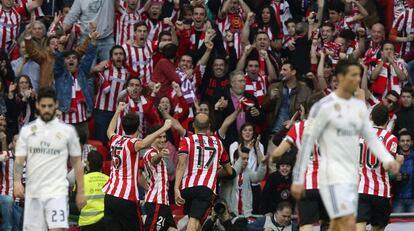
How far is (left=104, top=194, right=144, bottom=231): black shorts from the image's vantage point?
1909 cm

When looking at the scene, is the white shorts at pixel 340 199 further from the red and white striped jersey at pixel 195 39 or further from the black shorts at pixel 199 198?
the red and white striped jersey at pixel 195 39

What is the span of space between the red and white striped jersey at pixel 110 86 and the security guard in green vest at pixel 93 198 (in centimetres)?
384

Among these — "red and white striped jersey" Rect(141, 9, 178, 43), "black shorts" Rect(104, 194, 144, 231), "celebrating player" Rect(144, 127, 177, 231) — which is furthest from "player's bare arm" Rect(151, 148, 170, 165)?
"red and white striped jersey" Rect(141, 9, 178, 43)

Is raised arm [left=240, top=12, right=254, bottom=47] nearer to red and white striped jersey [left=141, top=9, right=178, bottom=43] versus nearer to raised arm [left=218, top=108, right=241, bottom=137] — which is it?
red and white striped jersey [left=141, top=9, right=178, bottom=43]

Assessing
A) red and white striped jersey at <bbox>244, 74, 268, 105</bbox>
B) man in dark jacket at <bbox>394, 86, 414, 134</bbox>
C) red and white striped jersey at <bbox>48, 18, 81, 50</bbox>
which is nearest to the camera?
man in dark jacket at <bbox>394, 86, 414, 134</bbox>

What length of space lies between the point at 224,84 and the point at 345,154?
8060 mm

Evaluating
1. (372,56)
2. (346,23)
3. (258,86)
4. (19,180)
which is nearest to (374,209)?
(19,180)

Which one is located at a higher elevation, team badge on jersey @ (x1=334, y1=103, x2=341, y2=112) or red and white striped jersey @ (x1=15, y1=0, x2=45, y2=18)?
red and white striped jersey @ (x1=15, y1=0, x2=45, y2=18)

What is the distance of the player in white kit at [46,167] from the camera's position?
1617 cm

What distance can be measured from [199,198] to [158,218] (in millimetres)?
664

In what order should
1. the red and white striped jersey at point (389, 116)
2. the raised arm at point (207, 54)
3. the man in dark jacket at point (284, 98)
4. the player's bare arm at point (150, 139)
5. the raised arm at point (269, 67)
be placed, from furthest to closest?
the raised arm at point (269, 67), the raised arm at point (207, 54), the man in dark jacket at point (284, 98), the red and white striped jersey at point (389, 116), the player's bare arm at point (150, 139)

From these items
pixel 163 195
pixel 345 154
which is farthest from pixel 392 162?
pixel 163 195

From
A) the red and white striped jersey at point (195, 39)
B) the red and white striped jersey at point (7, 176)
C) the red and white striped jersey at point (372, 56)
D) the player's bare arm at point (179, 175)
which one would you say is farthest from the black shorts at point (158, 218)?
the red and white striped jersey at point (372, 56)

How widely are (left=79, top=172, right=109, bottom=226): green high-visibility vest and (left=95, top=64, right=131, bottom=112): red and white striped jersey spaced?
386 cm
